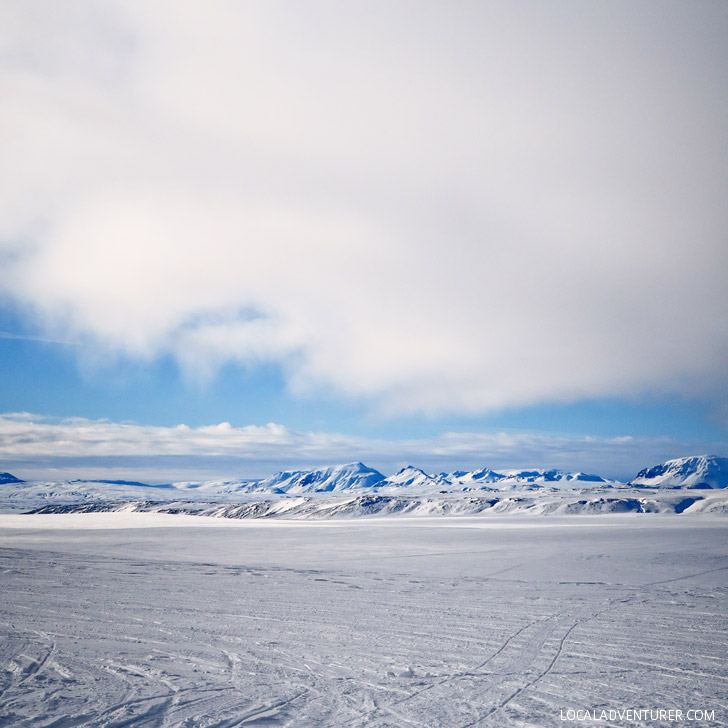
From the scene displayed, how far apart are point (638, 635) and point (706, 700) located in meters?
3.34

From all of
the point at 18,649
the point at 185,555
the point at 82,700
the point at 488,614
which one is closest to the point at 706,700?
the point at 488,614

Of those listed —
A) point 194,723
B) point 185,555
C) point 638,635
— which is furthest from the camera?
point 185,555

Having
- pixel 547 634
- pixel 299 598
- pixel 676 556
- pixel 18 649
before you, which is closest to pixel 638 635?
pixel 547 634

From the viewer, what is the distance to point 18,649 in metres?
8.79

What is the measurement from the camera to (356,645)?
30.1 ft

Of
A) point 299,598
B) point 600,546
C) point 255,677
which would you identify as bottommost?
point 600,546

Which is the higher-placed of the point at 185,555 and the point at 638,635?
the point at 638,635

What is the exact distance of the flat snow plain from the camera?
6348 millimetres

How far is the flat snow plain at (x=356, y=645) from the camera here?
6.35 meters

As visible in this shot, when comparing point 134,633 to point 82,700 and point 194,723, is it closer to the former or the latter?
point 82,700

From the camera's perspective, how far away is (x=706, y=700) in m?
6.63

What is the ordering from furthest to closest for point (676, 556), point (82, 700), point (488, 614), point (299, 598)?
point (676, 556) < point (299, 598) < point (488, 614) < point (82, 700)

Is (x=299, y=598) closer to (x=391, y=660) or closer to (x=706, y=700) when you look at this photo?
(x=391, y=660)

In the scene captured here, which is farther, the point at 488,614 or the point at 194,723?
the point at 488,614
